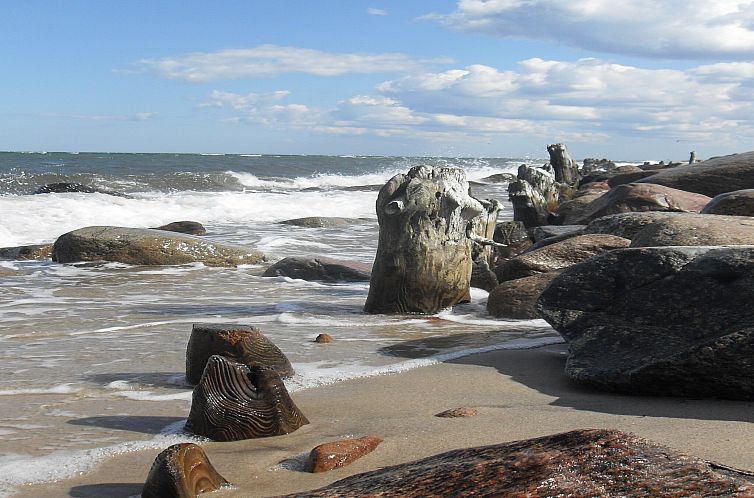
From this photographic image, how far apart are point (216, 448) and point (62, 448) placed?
0.73m

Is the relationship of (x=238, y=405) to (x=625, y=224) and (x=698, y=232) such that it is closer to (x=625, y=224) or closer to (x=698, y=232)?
(x=698, y=232)

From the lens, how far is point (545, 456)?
7.32 feet

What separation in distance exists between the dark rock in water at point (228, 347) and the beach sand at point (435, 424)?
345mm

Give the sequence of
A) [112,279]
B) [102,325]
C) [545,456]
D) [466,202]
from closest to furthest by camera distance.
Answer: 1. [545,456]
2. [102,325]
3. [466,202]
4. [112,279]

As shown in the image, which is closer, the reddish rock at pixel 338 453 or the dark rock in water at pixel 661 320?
the reddish rock at pixel 338 453

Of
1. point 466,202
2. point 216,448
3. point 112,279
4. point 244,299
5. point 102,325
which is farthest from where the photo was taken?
point 112,279

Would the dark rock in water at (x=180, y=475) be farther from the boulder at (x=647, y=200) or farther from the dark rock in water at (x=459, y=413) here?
the boulder at (x=647, y=200)

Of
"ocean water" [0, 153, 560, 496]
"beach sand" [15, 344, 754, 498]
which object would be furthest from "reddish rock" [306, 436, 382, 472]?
"ocean water" [0, 153, 560, 496]

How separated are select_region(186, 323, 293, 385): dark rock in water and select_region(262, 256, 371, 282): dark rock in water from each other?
5.77m

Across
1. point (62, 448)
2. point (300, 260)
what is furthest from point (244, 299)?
point (62, 448)

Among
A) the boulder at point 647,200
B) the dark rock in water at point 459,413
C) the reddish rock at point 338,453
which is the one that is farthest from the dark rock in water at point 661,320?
the boulder at point 647,200

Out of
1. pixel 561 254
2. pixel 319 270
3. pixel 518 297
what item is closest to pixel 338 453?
pixel 518 297

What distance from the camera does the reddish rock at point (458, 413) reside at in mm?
4241

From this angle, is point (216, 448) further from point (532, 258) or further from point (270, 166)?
point (270, 166)
